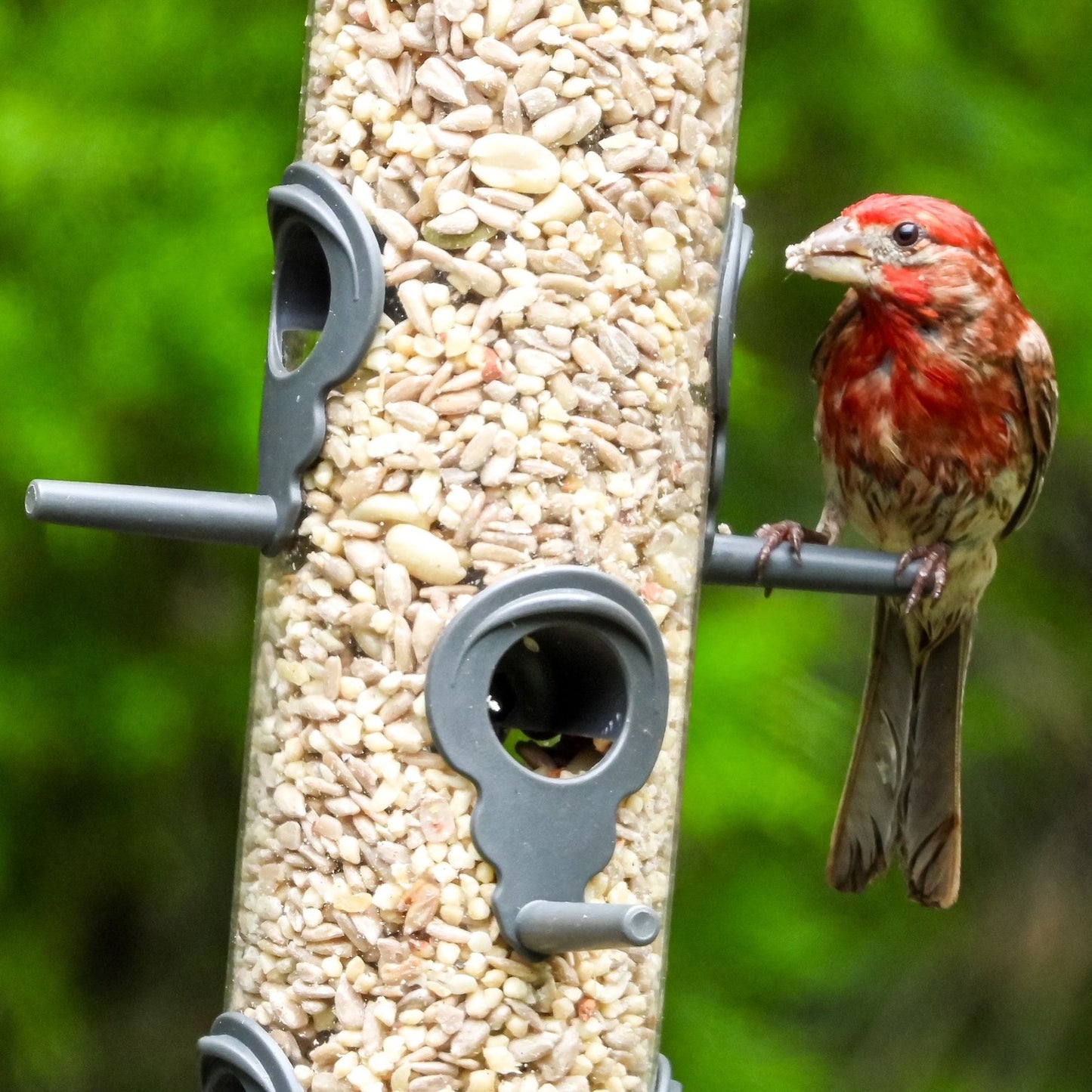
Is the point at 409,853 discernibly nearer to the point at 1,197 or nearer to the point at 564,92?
the point at 564,92

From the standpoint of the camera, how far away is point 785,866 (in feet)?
13.3

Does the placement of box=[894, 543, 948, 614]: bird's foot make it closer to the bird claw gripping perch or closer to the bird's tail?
the bird's tail

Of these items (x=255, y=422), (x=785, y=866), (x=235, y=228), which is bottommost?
(x=785, y=866)

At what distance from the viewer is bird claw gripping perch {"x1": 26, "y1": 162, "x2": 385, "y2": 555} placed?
220 cm

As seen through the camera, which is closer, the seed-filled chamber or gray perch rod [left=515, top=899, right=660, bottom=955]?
gray perch rod [left=515, top=899, right=660, bottom=955]

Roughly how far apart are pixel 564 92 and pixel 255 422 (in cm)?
140

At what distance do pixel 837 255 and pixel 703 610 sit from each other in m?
0.86

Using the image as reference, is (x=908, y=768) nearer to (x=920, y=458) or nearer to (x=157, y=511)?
(x=920, y=458)

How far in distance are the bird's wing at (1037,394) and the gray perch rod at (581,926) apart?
6.88 ft

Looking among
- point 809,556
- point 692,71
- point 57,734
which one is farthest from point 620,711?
point 57,734

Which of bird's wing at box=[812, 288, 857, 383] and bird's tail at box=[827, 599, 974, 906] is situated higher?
bird's wing at box=[812, 288, 857, 383]

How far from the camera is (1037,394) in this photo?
3895 mm

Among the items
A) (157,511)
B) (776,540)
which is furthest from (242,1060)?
(776,540)

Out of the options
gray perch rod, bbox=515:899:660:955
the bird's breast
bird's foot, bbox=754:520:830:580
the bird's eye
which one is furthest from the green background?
gray perch rod, bbox=515:899:660:955
